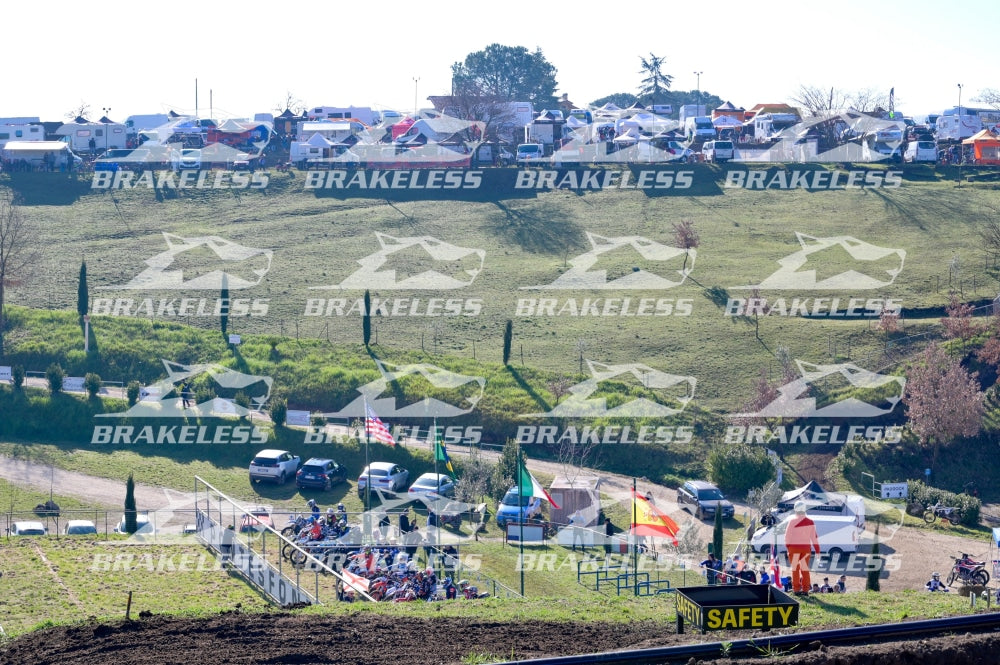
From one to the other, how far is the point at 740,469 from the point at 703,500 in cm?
284

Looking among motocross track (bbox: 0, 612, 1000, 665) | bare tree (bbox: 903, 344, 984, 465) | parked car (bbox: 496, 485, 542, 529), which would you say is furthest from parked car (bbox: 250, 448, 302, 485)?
bare tree (bbox: 903, 344, 984, 465)

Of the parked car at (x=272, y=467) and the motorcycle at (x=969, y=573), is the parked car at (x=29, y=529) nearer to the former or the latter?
the parked car at (x=272, y=467)

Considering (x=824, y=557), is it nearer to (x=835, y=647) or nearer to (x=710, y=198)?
(x=835, y=647)

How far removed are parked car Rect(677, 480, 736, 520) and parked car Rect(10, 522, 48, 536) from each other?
18940mm

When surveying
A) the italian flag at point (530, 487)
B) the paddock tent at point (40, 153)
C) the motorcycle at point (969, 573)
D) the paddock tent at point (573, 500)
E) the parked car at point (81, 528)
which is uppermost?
the paddock tent at point (40, 153)

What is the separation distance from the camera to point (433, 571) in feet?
78.1

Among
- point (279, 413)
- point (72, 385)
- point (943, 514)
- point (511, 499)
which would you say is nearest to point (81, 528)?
point (279, 413)

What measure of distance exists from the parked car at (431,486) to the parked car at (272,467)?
4612 mm

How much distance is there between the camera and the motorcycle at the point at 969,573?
1077 inches

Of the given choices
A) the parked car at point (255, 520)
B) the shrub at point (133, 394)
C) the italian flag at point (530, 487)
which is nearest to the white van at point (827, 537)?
the italian flag at point (530, 487)

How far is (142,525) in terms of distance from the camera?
31000mm

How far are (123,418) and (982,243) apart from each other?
150ft

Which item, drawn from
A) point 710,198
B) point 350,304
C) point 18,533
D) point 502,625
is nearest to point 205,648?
point 502,625

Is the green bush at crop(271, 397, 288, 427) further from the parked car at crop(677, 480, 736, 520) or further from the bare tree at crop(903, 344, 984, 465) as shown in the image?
the bare tree at crop(903, 344, 984, 465)
